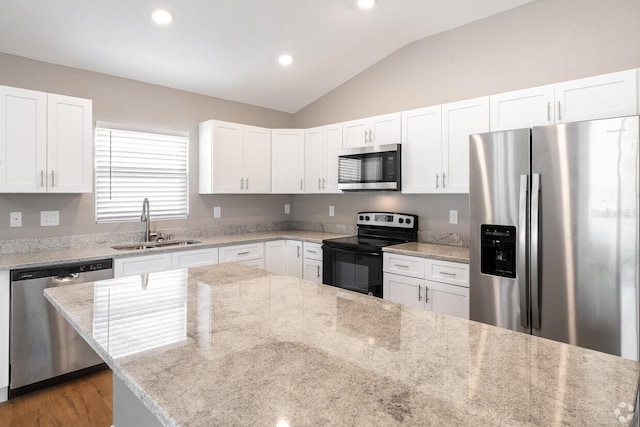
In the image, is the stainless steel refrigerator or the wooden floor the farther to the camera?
the wooden floor

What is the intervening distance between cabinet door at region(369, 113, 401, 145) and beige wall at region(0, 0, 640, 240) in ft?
1.38

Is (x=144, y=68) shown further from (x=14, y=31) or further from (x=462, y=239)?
(x=462, y=239)

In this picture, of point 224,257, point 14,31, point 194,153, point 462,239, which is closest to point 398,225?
point 462,239

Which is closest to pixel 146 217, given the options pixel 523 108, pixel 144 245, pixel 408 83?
pixel 144 245

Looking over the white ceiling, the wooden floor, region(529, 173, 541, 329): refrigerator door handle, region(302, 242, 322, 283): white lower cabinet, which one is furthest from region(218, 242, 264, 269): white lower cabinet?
region(529, 173, 541, 329): refrigerator door handle

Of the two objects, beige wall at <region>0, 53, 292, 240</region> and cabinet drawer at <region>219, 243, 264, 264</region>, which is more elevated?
beige wall at <region>0, 53, 292, 240</region>

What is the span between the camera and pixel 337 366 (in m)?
0.95

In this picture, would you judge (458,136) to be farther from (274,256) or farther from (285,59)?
(274,256)

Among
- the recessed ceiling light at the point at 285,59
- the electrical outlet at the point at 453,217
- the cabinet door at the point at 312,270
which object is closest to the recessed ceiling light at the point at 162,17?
the recessed ceiling light at the point at 285,59

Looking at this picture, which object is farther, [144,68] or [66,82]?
[144,68]

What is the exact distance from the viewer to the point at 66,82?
3.25 metres

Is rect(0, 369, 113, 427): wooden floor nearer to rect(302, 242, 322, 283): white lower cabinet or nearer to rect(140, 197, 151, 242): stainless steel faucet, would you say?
rect(140, 197, 151, 242): stainless steel faucet

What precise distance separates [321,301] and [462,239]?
2.34 meters

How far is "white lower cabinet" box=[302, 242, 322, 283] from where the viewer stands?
3.90 meters
